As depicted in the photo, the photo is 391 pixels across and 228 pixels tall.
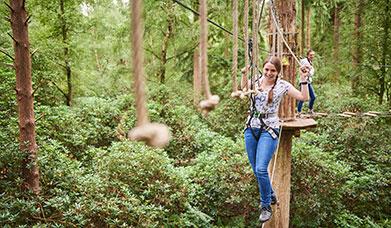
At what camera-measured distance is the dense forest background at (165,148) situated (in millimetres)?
4609

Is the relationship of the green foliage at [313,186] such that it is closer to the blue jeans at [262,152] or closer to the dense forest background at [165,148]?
the dense forest background at [165,148]

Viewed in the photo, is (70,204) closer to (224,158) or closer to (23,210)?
(23,210)

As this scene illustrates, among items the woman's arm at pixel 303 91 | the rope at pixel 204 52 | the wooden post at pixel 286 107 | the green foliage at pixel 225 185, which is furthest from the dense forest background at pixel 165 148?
the rope at pixel 204 52

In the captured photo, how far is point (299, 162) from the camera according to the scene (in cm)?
608

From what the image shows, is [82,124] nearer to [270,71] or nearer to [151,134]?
[270,71]

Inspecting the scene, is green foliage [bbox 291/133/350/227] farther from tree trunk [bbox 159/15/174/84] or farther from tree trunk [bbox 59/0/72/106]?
tree trunk [bbox 159/15/174/84]

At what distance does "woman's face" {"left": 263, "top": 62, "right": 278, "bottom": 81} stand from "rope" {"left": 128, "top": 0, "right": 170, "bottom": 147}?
278 cm

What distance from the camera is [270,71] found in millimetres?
3525

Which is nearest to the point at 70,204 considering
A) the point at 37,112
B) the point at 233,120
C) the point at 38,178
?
the point at 38,178

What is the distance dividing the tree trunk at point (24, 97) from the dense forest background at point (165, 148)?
0.35 ft

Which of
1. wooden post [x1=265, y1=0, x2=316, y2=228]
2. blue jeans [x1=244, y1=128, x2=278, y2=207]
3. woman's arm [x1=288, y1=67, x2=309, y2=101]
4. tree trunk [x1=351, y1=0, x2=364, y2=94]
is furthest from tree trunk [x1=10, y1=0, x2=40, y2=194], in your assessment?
tree trunk [x1=351, y1=0, x2=364, y2=94]

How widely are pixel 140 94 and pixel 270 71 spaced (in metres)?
2.83

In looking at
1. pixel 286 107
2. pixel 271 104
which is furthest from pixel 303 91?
pixel 286 107

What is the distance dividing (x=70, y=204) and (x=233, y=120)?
19.6 feet
